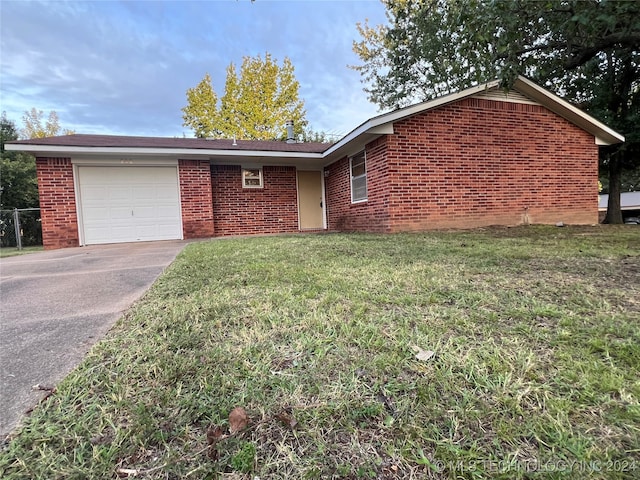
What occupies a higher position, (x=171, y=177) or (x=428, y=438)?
(x=171, y=177)

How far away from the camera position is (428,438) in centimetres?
104

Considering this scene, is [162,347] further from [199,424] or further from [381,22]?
[381,22]

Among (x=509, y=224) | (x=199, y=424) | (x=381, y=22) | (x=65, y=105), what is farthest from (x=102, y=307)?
(x=65, y=105)

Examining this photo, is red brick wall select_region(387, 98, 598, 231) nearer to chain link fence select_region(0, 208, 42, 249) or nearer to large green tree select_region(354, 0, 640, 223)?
large green tree select_region(354, 0, 640, 223)

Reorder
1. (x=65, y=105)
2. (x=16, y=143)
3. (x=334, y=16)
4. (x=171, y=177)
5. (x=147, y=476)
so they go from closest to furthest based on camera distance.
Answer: (x=147, y=476) → (x=16, y=143) → (x=171, y=177) → (x=334, y=16) → (x=65, y=105)

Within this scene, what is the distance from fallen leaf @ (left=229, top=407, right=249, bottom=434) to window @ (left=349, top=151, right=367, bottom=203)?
825 centimetres

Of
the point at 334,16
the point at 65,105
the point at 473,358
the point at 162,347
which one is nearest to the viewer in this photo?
the point at 473,358

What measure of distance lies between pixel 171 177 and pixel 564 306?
9.82 metres

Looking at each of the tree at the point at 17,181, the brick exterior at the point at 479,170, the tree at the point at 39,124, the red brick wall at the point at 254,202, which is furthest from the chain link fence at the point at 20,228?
the tree at the point at 39,124

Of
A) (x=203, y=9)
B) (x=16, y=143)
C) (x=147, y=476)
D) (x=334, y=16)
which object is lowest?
(x=147, y=476)

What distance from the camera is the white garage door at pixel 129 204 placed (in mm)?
8930

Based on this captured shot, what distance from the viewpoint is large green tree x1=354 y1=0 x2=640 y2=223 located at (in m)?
4.54

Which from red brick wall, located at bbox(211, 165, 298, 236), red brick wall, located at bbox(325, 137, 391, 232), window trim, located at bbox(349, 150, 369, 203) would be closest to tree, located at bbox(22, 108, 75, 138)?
red brick wall, located at bbox(211, 165, 298, 236)

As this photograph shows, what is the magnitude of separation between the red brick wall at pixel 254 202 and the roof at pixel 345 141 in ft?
2.52
